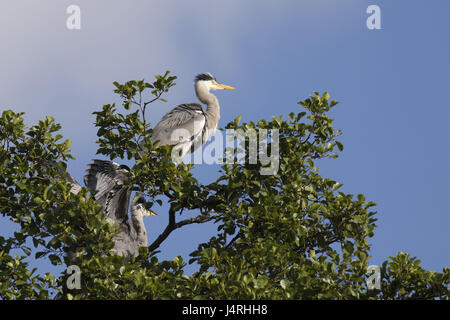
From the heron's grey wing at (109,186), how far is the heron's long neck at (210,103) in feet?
11.5

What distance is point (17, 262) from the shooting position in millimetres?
12281

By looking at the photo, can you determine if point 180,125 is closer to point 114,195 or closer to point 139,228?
point 139,228

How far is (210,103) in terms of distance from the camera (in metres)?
18.9

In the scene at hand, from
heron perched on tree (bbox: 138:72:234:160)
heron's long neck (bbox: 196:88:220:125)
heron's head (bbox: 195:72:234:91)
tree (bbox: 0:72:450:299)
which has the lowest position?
tree (bbox: 0:72:450:299)

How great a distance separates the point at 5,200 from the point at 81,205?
5.73 feet

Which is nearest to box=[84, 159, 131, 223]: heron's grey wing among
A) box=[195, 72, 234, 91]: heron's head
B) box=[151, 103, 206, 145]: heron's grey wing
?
box=[151, 103, 206, 145]: heron's grey wing

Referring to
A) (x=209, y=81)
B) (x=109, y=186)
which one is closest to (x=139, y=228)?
(x=109, y=186)

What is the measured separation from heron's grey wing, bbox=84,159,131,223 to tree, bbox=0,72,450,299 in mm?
963

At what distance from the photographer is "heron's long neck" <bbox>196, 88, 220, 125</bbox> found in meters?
18.3

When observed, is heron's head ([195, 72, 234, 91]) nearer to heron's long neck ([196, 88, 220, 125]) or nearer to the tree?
heron's long neck ([196, 88, 220, 125])

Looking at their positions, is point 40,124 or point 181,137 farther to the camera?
point 181,137
